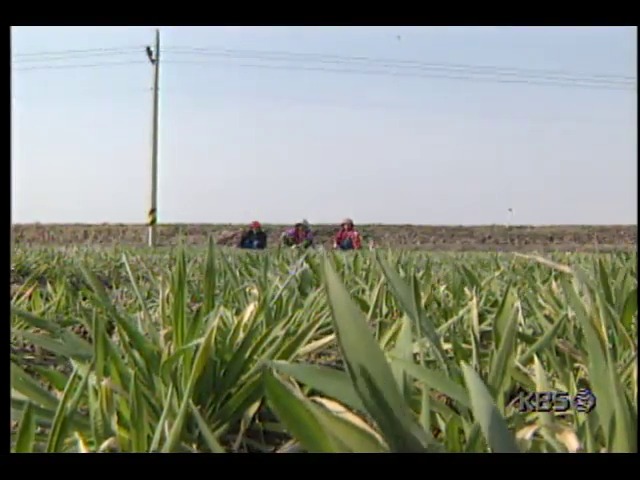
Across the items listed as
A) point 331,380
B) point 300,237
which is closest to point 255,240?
point 300,237

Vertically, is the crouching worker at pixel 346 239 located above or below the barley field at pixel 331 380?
above

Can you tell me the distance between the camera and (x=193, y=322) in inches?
24.7

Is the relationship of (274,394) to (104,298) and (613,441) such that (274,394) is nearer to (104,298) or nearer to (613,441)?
(613,441)

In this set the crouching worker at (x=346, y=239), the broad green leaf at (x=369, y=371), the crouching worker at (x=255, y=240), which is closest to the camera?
the broad green leaf at (x=369, y=371)

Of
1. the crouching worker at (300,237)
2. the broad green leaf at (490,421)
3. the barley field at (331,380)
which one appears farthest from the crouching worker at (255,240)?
the broad green leaf at (490,421)

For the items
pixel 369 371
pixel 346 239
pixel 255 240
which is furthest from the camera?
pixel 255 240

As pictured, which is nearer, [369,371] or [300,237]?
[369,371]

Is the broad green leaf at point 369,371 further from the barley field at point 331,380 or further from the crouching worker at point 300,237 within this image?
the crouching worker at point 300,237

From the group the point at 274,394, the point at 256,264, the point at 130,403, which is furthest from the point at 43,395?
the point at 256,264

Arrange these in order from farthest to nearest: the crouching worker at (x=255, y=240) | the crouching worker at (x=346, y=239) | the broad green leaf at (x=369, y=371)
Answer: the crouching worker at (x=255, y=240) → the crouching worker at (x=346, y=239) → the broad green leaf at (x=369, y=371)

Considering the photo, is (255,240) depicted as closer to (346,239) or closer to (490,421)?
(346,239)

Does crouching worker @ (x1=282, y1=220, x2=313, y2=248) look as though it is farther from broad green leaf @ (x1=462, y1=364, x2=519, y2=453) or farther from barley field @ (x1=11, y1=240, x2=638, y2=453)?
broad green leaf @ (x1=462, y1=364, x2=519, y2=453)

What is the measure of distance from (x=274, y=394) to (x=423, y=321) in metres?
0.23

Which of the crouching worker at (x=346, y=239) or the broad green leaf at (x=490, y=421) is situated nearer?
the broad green leaf at (x=490, y=421)
